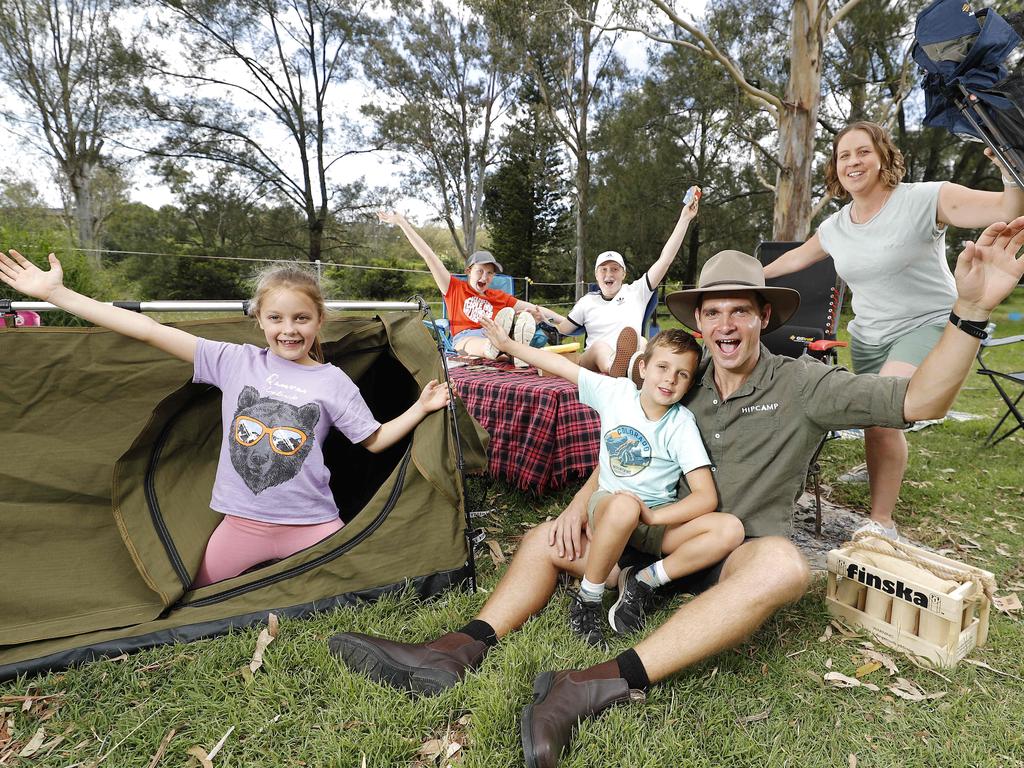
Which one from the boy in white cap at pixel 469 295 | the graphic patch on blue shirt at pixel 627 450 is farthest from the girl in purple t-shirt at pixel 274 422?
the boy in white cap at pixel 469 295

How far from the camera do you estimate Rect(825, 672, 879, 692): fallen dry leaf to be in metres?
1.94

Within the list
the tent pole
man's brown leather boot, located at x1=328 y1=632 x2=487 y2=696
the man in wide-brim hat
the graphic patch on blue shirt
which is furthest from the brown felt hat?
man's brown leather boot, located at x1=328 y1=632 x2=487 y2=696

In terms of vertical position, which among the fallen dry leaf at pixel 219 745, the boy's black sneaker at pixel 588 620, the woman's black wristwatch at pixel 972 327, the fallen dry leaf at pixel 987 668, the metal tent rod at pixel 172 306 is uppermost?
the metal tent rod at pixel 172 306

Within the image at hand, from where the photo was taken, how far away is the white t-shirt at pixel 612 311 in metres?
4.74

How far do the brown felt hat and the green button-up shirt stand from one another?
0.20m

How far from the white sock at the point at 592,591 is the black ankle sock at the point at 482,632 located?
0.35 m

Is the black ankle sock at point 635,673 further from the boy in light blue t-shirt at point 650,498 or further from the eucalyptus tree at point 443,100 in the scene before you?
the eucalyptus tree at point 443,100

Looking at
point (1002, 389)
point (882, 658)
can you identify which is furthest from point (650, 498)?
point (1002, 389)

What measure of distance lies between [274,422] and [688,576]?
167 cm

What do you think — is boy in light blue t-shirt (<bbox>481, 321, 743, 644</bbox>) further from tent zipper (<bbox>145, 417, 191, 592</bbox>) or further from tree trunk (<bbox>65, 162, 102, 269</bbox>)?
tree trunk (<bbox>65, 162, 102, 269</bbox>)

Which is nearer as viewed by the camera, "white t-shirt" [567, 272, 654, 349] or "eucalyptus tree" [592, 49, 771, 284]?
"white t-shirt" [567, 272, 654, 349]

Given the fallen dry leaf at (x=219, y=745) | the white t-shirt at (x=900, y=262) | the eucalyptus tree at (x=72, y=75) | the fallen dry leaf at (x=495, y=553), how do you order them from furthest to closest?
1. the eucalyptus tree at (x=72, y=75)
2. the fallen dry leaf at (x=495, y=553)
3. the white t-shirt at (x=900, y=262)
4. the fallen dry leaf at (x=219, y=745)

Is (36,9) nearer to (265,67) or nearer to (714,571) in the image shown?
(265,67)

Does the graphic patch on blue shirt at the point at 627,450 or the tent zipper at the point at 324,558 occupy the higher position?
the graphic patch on blue shirt at the point at 627,450
